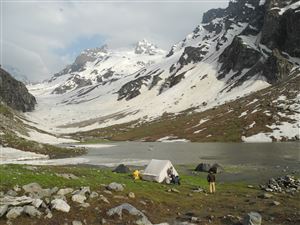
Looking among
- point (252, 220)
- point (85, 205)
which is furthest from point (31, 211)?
point (252, 220)

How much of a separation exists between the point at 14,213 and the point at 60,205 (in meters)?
3.15

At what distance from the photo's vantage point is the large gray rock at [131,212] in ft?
93.9

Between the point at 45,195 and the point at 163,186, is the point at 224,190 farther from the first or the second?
the point at 45,195

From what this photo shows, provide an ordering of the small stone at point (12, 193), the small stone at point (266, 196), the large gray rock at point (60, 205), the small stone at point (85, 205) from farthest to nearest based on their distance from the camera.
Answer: the small stone at point (266, 196) → the small stone at point (12, 193) → the small stone at point (85, 205) → the large gray rock at point (60, 205)

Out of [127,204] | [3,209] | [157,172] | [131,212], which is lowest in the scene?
[157,172]

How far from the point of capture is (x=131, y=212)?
29750 mm

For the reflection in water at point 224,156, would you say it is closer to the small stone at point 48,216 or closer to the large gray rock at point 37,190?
the large gray rock at point 37,190

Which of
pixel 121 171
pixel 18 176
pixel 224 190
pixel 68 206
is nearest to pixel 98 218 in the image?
pixel 68 206

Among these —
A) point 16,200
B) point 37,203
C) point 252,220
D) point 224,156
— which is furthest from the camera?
point 224,156

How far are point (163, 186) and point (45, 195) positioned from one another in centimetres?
1510

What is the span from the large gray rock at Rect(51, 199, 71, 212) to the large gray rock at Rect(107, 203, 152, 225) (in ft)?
9.73

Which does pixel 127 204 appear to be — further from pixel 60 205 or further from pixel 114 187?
pixel 114 187

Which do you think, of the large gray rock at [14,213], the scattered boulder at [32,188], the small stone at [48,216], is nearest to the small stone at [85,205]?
the small stone at [48,216]

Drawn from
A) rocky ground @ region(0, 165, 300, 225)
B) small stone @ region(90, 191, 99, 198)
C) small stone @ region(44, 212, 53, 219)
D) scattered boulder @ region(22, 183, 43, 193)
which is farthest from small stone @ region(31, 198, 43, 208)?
small stone @ region(90, 191, 99, 198)
